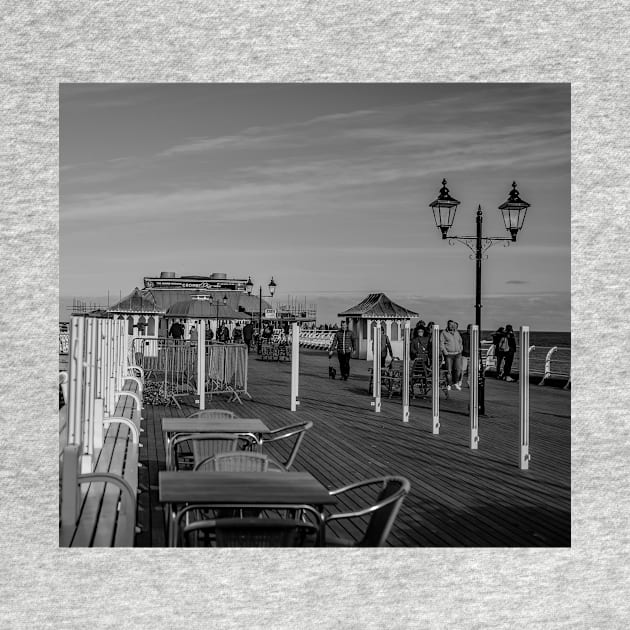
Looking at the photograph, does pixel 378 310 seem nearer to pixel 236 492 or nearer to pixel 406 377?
pixel 406 377

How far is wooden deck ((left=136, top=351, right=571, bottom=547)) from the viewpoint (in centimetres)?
690

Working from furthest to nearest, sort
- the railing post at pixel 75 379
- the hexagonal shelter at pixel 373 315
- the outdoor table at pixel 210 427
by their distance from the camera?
the hexagonal shelter at pixel 373 315 < the outdoor table at pixel 210 427 < the railing post at pixel 75 379

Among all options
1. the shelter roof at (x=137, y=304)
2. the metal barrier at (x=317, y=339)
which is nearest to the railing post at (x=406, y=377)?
the shelter roof at (x=137, y=304)

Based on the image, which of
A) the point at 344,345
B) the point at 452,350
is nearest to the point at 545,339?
the point at 344,345

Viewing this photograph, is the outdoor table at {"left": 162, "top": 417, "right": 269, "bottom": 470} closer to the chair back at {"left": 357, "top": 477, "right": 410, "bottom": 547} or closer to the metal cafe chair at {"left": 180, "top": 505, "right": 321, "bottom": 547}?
the metal cafe chair at {"left": 180, "top": 505, "right": 321, "bottom": 547}

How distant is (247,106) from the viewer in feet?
24.7

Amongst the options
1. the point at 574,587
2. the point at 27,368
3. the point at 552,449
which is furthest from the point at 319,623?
the point at 552,449

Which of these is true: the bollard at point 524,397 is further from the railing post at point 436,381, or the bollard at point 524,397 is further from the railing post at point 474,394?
the railing post at point 436,381

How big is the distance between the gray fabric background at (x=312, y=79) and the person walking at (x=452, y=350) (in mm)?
14057

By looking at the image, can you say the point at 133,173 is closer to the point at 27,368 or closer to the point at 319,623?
the point at 27,368

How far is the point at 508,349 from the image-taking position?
23.9 meters

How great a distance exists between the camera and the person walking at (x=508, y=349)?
23188mm

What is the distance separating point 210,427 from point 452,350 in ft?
39.8

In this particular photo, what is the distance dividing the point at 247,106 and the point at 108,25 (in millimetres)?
2612
